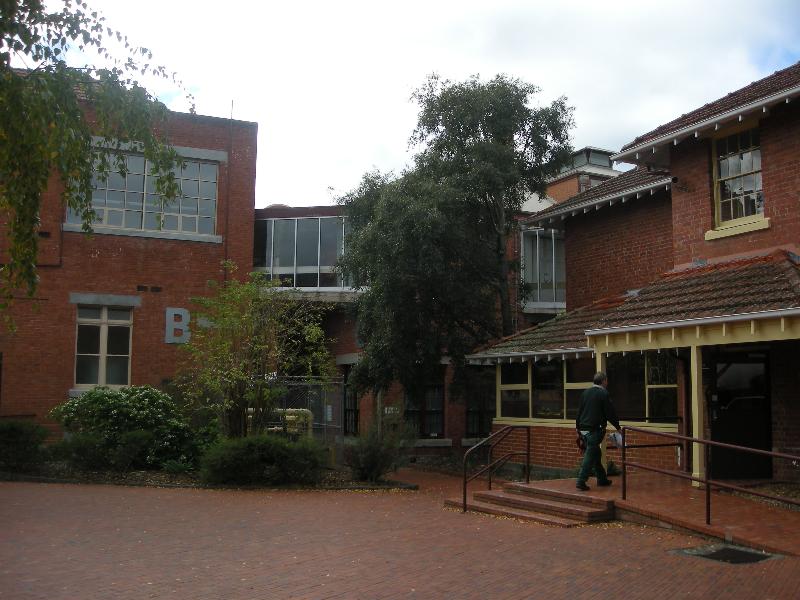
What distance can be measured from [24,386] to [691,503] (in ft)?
54.1

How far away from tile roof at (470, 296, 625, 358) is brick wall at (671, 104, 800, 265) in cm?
235

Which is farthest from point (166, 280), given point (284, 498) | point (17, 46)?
point (17, 46)

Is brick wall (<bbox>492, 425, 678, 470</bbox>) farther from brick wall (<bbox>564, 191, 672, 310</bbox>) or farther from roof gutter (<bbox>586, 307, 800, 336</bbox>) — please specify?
brick wall (<bbox>564, 191, 672, 310</bbox>)

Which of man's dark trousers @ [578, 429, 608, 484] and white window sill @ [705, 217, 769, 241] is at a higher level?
white window sill @ [705, 217, 769, 241]

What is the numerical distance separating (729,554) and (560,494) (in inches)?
121

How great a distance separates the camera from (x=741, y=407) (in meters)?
13.3

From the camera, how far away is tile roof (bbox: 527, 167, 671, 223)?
17.9 m

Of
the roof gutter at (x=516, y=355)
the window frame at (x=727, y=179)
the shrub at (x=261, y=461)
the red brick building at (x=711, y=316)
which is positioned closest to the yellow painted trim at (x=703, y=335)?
the red brick building at (x=711, y=316)

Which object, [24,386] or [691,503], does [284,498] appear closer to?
[691,503]

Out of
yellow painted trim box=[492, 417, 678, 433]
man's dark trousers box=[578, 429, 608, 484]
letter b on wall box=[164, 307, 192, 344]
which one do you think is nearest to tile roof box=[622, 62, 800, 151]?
yellow painted trim box=[492, 417, 678, 433]

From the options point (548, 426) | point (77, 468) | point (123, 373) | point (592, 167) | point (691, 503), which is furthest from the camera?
point (592, 167)

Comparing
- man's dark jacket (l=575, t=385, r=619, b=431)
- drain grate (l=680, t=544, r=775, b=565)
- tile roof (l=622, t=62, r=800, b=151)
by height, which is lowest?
drain grate (l=680, t=544, r=775, b=565)

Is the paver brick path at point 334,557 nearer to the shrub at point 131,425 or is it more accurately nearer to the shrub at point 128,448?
the shrub at point 128,448

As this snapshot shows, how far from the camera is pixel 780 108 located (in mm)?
13227
